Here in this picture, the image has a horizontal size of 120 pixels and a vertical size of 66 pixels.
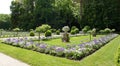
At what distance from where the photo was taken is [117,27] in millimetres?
45719

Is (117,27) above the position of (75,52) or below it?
below

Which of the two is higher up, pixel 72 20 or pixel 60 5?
pixel 60 5

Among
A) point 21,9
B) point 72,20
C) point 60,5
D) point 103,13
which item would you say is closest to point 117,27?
point 103,13

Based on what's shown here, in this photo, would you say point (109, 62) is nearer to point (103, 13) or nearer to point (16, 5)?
point (103, 13)

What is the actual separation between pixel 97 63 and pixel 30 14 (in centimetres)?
4498

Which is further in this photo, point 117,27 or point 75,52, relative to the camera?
point 117,27

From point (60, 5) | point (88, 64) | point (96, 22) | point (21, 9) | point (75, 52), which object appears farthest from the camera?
point (21, 9)

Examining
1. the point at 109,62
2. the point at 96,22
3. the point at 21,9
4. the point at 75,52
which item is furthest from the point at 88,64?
the point at 21,9

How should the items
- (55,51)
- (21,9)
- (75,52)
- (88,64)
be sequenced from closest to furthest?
(88,64), (75,52), (55,51), (21,9)

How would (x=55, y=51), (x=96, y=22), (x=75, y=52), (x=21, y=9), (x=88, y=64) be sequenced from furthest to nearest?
1. (x=21, y=9)
2. (x=96, y=22)
3. (x=55, y=51)
4. (x=75, y=52)
5. (x=88, y=64)

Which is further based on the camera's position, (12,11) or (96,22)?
(12,11)

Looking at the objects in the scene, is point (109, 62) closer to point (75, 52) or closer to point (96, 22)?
point (75, 52)

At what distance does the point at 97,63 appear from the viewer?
404 inches

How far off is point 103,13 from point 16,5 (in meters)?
23.8
